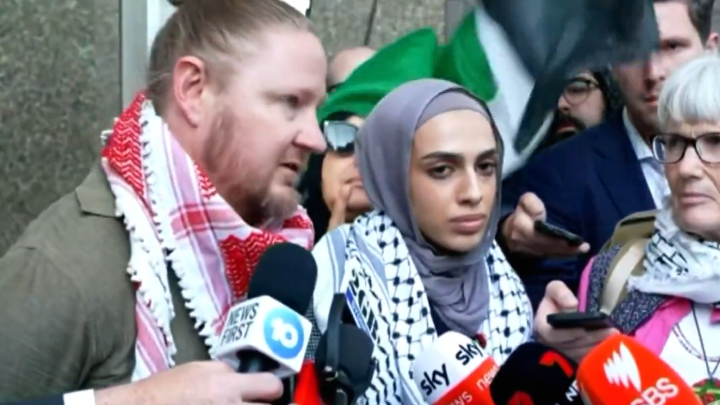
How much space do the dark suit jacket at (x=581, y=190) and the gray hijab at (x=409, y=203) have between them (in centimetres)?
27

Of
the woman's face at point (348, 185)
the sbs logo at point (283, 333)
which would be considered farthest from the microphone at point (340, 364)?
the woman's face at point (348, 185)

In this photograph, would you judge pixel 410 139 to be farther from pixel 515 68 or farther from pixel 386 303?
pixel 515 68

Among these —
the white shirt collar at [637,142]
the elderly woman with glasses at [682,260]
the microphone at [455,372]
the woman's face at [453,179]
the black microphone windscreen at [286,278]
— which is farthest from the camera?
the white shirt collar at [637,142]

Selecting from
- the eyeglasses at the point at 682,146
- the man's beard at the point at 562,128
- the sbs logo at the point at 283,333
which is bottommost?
the sbs logo at the point at 283,333

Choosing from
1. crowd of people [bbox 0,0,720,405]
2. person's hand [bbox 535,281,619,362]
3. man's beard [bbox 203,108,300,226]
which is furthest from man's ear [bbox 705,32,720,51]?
man's beard [bbox 203,108,300,226]

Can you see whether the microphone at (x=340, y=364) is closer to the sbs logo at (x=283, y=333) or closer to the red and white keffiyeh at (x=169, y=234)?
Result: the sbs logo at (x=283, y=333)

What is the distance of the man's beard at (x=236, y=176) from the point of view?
1.78m

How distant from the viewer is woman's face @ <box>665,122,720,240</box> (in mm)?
2412

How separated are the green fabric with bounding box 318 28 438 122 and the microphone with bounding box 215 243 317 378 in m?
1.41

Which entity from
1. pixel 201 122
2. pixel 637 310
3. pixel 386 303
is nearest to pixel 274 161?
pixel 201 122

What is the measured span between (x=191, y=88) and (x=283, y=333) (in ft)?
1.72

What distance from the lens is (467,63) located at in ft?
10.6

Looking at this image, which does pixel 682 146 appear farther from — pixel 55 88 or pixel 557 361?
pixel 55 88

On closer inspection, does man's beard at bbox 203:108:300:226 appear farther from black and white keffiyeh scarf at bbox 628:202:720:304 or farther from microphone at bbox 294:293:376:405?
black and white keffiyeh scarf at bbox 628:202:720:304
